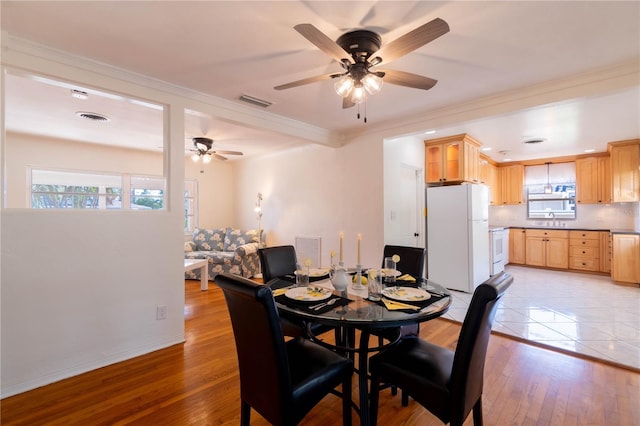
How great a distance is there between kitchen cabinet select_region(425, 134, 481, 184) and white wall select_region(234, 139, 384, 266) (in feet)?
4.38

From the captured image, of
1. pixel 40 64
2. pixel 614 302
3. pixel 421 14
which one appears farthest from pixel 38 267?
pixel 614 302

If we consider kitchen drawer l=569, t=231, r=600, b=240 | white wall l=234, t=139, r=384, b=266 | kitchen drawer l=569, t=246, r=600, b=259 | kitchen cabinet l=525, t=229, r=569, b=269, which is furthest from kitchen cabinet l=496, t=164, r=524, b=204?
white wall l=234, t=139, r=384, b=266

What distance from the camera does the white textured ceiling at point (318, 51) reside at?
5.77 feet

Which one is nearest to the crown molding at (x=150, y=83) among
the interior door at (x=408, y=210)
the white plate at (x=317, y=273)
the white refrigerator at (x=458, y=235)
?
the interior door at (x=408, y=210)

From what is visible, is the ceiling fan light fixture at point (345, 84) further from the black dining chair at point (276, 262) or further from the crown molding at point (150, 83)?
the crown molding at point (150, 83)

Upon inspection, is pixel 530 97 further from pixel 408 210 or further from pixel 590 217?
pixel 590 217

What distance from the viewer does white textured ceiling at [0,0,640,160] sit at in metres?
1.76

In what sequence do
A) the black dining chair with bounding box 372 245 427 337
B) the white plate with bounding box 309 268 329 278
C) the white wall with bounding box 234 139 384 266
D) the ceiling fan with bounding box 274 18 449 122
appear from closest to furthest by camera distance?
the ceiling fan with bounding box 274 18 449 122 < the white plate with bounding box 309 268 329 278 < the black dining chair with bounding box 372 245 427 337 < the white wall with bounding box 234 139 384 266

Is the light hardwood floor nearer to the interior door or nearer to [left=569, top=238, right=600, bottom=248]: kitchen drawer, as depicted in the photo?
the interior door

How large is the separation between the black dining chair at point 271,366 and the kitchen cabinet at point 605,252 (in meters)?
6.68

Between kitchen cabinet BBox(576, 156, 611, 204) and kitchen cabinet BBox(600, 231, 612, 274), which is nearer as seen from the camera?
kitchen cabinet BBox(600, 231, 612, 274)

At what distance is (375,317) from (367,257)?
2707 mm

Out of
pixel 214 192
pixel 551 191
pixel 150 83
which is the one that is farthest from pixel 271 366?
pixel 551 191

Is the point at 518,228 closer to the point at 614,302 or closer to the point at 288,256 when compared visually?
the point at 614,302
